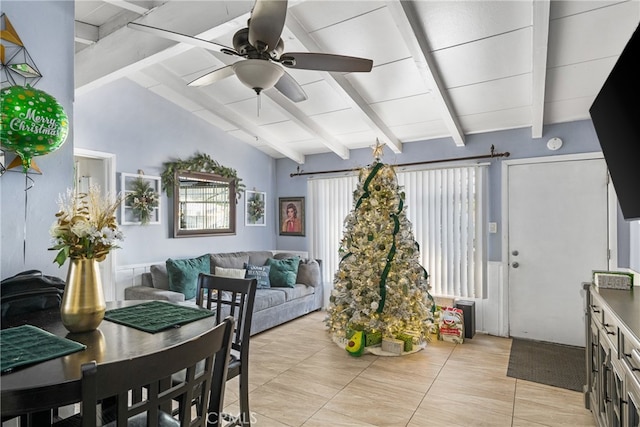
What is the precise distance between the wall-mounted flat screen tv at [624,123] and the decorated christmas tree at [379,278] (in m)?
1.97

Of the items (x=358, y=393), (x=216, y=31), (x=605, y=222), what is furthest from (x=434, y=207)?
(x=216, y=31)

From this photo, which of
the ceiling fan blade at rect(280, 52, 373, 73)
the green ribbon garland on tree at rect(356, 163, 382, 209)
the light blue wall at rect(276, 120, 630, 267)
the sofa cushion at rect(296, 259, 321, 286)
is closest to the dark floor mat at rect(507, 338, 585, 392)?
the light blue wall at rect(276, 120, 630, 267)

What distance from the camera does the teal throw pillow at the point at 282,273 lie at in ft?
15.7

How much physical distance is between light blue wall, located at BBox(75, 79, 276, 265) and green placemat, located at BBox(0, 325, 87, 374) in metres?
2.65

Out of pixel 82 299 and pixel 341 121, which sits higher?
pixel 341 121

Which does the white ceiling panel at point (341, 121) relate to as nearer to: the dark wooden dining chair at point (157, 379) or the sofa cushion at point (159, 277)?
the sofa cushion at point (159, 277)

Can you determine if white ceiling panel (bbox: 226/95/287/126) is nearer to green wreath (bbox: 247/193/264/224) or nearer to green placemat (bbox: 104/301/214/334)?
green wreath (bbox: 247/193/264/224)

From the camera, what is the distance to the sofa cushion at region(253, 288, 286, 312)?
4.14 meters

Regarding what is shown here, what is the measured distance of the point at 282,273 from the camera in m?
4.82

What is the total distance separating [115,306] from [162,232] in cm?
256

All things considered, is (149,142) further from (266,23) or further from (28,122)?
(266,23)

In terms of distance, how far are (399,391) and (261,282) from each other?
2.31 meters

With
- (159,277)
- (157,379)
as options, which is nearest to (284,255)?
(159,277)

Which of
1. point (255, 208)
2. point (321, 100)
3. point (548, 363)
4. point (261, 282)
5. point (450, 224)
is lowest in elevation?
point (548, 363)
